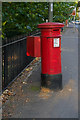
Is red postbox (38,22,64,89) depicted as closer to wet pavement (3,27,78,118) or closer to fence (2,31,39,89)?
wet pavement (3,27,78,118)

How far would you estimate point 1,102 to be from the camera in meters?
5.48

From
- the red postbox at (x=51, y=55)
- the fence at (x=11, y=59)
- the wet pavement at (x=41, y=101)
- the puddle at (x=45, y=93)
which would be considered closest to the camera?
the wet pavement at (x=41, y=101)

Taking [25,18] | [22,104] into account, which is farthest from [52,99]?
[25,18]

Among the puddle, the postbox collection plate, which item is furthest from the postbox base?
the postbox collection plate

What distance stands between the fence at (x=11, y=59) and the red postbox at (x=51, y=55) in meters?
0.90

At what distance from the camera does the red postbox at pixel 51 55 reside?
6289mm

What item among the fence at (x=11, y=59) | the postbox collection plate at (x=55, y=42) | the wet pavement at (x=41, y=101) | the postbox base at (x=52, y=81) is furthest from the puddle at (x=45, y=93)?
the postbox collection plate at (x=55, y=42)

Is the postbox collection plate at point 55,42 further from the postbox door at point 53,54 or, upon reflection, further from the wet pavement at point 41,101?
the wet pavement at point 41,101

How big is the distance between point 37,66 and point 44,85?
11.7 feet

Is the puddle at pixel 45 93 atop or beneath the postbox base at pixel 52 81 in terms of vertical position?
beneath

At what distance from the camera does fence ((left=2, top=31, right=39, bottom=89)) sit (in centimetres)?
618

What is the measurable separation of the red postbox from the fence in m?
0.90

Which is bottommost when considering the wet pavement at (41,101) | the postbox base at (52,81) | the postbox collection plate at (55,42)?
the wet pavement at (41,101)

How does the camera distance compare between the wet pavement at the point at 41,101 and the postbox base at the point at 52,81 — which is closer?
the wet pavement at the point at 41,101
